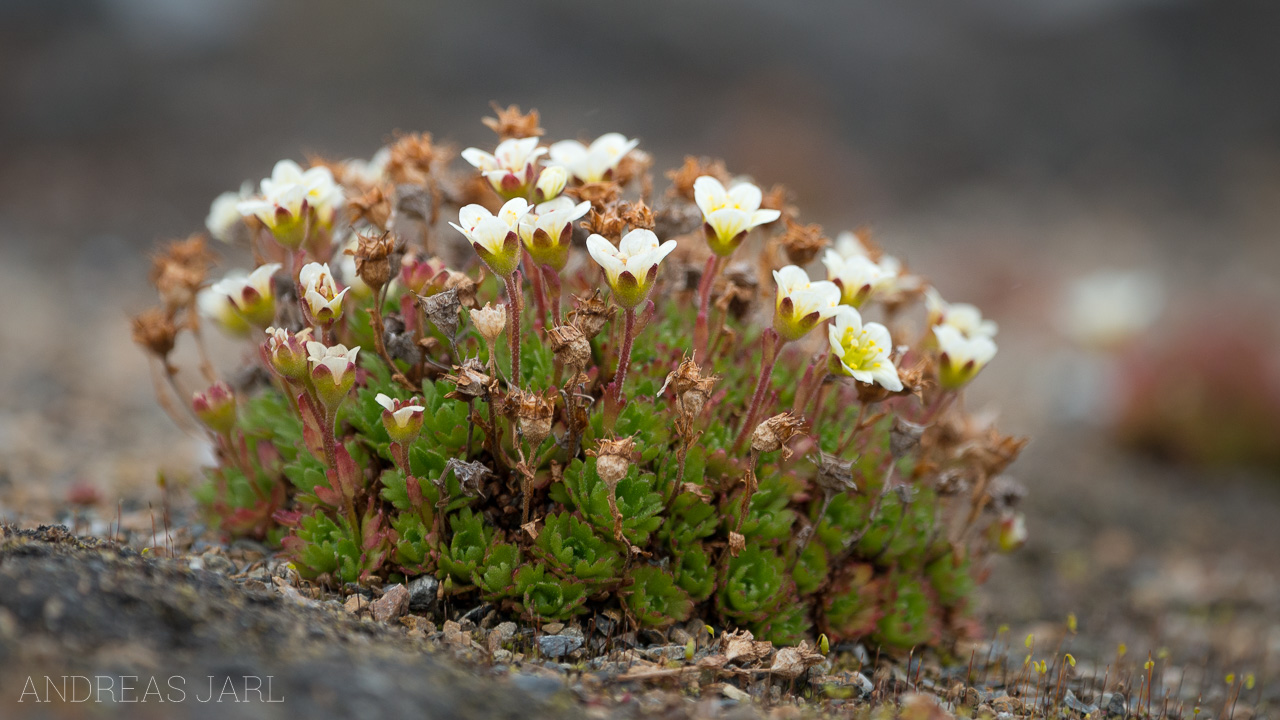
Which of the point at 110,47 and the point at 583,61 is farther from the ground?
the point at 583,61

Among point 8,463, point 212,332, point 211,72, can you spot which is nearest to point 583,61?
point 211,72

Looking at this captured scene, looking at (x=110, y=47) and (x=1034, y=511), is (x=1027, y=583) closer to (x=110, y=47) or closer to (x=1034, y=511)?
(x=1034, y=511)

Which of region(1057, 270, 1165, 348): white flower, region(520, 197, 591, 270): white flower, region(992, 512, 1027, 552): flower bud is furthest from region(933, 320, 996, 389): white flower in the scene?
region(1057, 270, 1165, 348): white flower

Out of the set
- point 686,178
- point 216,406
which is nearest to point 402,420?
point 216,406

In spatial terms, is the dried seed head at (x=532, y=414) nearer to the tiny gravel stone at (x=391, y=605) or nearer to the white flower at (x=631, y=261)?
the white flower at (x=631, y=261)

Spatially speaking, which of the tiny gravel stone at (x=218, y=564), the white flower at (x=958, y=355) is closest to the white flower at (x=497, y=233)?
the tiny gravel stone at (x=218, y=564)

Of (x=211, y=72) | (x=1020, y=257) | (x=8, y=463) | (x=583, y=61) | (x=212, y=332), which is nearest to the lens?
(x=8, y=463)
